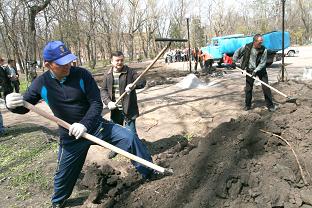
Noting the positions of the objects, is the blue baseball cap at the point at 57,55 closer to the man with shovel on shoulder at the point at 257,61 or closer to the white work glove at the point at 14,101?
the white work glove at the point at 14,101

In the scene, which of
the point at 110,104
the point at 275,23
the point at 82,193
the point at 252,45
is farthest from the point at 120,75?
the point at 275,23

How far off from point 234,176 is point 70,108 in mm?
1788

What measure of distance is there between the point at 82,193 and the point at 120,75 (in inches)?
72.9

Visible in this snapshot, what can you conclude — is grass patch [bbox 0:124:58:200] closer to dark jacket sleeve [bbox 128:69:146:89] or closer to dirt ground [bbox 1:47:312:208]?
dirt ground [bbox 1:47:312:208]

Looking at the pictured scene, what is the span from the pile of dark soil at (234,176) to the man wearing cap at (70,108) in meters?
0.38

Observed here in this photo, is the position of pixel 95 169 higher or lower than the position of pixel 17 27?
lower

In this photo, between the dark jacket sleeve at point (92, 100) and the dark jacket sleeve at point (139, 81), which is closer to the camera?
the dark jacket sleeve at point (92, 100)

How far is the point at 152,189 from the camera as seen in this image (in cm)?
379

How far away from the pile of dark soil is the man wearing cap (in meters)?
0.38

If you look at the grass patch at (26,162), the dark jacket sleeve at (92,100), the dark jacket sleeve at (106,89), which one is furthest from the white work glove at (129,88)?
the grass patch at (26,162)

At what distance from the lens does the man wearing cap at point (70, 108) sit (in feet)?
11.2

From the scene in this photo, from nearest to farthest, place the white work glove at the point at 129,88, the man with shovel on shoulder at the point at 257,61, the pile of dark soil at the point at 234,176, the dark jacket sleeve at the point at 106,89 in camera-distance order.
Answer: the pile of dark soil at the point at 234,176 → the white work glove at the point at 129,88 → the dark jacket sleeve at the point at 106,89 → the man with shovel on shoulder at the point at 257,61

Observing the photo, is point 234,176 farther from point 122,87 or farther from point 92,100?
point 122,87

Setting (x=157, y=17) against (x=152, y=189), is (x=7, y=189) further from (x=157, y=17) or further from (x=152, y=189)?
(x=157, y=17)
